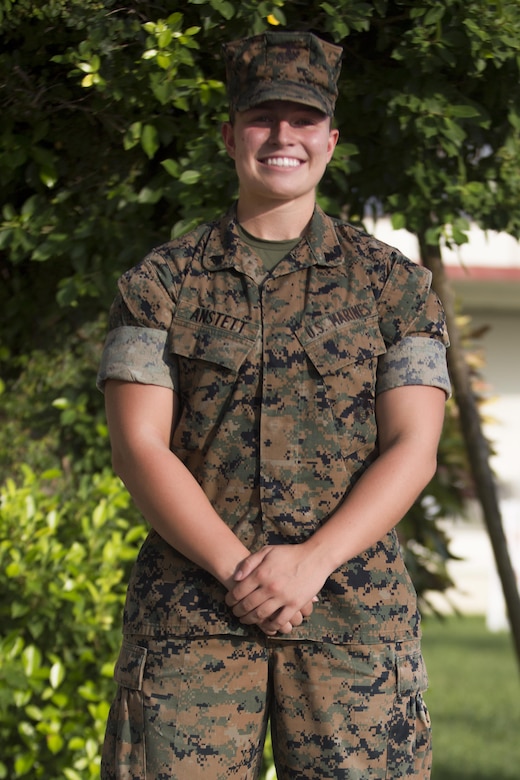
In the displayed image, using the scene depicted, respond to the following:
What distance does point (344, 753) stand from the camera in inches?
86.1

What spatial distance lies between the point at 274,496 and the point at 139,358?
0.35m

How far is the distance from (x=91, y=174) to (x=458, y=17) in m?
1.14

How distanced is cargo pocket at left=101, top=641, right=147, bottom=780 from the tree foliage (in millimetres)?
1324

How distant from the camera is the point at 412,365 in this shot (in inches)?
89.0

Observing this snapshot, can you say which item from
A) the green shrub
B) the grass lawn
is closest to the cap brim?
the green shrub

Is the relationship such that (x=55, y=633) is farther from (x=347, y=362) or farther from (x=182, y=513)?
(x=347, y=362)

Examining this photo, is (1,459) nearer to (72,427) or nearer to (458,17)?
(72,427)

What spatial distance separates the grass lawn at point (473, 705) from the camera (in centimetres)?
567

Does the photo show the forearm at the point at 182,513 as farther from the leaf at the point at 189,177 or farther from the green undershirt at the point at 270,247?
the leaf at the point at 189,177

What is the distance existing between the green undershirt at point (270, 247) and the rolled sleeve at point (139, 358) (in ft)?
0.80

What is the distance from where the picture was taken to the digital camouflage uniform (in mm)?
2195

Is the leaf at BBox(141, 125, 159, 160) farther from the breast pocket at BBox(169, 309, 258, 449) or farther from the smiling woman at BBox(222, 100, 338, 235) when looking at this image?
the breast pocket at BBox(169, 309, 258, 449)

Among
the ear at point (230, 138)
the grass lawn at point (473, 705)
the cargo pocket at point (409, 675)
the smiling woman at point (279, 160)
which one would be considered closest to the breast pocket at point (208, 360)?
the smiling woman at point (279, 160)

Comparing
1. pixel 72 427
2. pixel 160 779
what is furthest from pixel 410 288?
pixel 72 427
